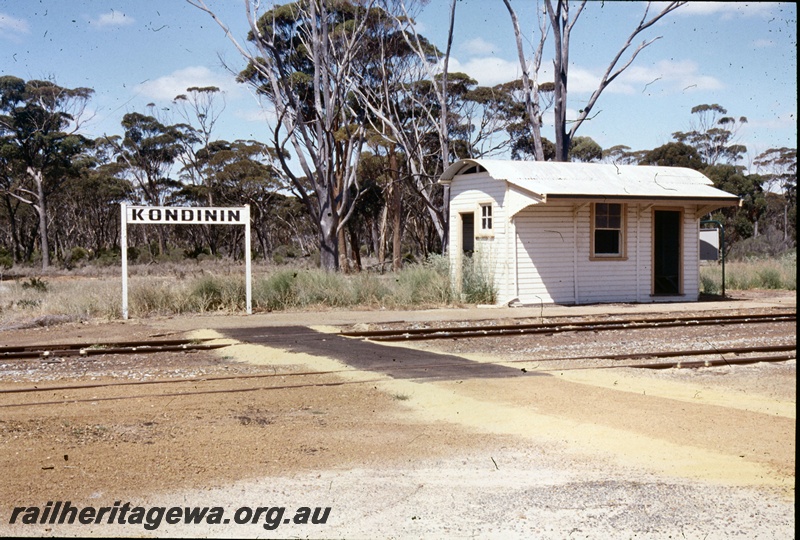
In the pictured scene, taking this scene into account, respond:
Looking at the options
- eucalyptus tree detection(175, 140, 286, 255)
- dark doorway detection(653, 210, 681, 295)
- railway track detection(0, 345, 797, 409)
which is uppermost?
eucalyptus tree detection(175, 140, 286, 255)

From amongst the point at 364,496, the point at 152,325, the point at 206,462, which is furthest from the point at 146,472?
the point at 152,325

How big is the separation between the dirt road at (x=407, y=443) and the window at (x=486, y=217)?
945cm

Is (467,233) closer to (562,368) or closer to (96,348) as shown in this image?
(562,368)

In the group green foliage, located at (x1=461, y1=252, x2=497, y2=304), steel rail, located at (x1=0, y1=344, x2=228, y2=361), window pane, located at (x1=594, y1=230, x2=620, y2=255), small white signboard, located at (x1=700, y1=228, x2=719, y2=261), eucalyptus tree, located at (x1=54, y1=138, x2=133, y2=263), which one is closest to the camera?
steel rail, located at (x1=0, y1=344, x2=228, y2=361)

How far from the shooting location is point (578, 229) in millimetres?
21531

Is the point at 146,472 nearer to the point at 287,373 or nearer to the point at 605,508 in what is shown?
the point at 605,508

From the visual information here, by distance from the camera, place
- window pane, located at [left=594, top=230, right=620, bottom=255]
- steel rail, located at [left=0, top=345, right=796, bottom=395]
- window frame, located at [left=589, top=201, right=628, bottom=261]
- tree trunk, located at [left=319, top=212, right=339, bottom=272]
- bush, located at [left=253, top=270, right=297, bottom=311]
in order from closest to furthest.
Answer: steel rail, located at [left=0, top=345, right=796, bottom=395] < bush, located at [left=253, top=270, right=297, bottom=311] < window frame, located at [left=589, top=201, right=628, bottom=261] < window pane, located at [left=594, top=230, right=620, bottom=255] < tree trunk, located at [left=319, top=212, right=339, bottom=272]

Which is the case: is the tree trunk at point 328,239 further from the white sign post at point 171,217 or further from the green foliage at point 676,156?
the green foliage at point 676,156

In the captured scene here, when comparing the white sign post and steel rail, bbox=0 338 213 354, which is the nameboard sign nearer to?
the white sign post

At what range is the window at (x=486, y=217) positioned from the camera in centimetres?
2169

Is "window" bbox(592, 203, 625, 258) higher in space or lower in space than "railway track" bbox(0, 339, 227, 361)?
higher

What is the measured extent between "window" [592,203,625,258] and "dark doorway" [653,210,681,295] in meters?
1.48

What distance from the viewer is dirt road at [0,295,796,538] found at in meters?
5.33

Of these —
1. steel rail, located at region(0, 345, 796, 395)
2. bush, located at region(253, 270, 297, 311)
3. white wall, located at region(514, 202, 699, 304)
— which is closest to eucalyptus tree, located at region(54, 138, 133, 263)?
bush, located at region(253, 270, 297, 311)
